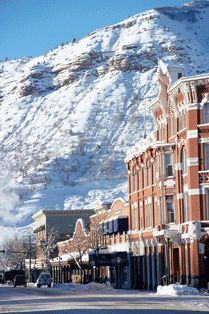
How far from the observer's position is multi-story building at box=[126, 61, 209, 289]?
72.2 m

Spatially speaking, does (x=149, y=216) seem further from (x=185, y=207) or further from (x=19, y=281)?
(x=19, y=281)

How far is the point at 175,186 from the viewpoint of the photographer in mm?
77250

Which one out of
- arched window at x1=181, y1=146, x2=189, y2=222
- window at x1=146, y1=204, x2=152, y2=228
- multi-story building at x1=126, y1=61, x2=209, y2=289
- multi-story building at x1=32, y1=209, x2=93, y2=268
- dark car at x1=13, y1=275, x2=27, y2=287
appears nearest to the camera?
multi-story building at x1=126, y1=61, x2=209, y2=289

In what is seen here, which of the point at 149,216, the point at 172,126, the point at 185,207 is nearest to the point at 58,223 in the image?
the point at 149,216

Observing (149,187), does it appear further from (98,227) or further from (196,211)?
(98,227)

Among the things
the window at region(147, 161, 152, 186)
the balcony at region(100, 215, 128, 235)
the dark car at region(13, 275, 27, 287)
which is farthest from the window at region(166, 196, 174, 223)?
the dark car at region(13, 275, 27, 287)

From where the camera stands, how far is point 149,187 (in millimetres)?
85000

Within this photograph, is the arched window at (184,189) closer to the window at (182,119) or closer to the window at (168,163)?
the window at (182,119)

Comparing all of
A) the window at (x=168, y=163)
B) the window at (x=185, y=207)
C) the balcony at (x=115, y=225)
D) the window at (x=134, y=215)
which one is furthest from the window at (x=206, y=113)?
the balcony at (x=115, y=225)

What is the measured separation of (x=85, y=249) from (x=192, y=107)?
55.4m

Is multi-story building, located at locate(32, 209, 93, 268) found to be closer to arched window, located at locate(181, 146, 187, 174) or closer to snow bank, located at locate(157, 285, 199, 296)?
arched window, located at locate(181, 146, 187, 174)

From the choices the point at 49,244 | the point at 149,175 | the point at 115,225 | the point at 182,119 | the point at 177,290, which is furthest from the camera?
the point at 49,244

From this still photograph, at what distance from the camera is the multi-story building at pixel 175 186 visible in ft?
237

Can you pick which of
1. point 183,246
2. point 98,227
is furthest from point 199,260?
point 98,227
